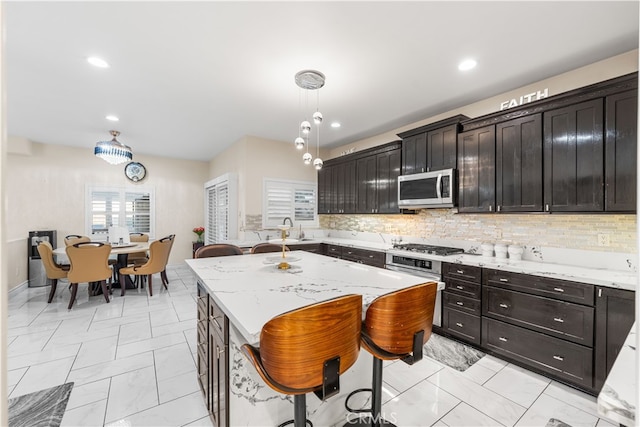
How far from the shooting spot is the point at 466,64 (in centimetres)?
251

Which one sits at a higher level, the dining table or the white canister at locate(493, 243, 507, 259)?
the white canister at locate(493, 243, 507, 259)

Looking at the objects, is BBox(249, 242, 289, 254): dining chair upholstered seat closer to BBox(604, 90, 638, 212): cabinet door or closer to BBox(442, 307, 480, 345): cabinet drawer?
BBox(442, 307, 480, 345): cabinet drawer

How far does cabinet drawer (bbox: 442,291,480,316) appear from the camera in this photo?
2.73m

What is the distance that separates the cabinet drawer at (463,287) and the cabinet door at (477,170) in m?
0.84

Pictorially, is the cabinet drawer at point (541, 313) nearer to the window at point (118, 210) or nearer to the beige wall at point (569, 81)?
the beige wall at point (569, 81)

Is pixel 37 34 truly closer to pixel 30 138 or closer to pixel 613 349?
pixel 30 138

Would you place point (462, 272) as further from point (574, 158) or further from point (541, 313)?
point (574, 158)

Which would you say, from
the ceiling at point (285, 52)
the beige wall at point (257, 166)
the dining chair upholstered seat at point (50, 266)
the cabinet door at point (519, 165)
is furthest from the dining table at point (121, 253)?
the cabinet door at point (519, 165)

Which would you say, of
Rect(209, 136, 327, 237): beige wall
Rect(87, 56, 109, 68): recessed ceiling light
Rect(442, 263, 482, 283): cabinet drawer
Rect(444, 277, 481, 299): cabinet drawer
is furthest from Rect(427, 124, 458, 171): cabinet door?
Rect(87, 56, 109, 68): recessed ceiling light

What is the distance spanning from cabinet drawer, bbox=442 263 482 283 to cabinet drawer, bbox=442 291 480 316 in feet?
0.67

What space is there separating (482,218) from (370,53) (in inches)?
93.0

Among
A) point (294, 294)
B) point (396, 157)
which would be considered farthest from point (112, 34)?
point (396, 157)

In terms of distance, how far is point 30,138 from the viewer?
5047 millimetres

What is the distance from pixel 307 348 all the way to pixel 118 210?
6.99 metres
